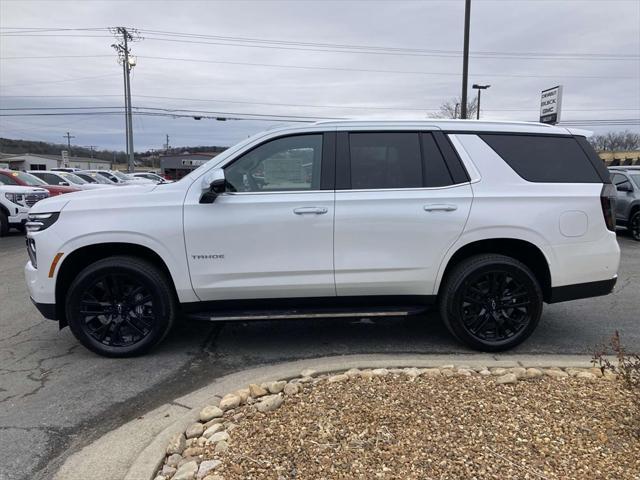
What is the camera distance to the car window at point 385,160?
432 cm

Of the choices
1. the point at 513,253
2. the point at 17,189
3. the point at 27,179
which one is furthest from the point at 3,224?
the point at 513,253

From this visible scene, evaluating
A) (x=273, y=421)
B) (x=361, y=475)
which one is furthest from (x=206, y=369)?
(x=361, y=475)

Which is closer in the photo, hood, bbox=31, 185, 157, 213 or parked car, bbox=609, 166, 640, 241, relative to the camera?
hood, bbox=31, 185, 157, 213

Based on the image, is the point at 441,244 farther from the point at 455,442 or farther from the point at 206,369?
the point at 206,369

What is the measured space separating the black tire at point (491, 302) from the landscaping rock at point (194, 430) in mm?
2279

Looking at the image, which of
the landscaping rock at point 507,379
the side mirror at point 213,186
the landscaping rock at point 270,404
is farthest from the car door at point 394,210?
the landscaping rock at point 270,404

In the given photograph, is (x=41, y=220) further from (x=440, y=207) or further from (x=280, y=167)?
(x=440, y=207)

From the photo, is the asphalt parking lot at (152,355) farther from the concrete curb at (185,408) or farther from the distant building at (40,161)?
the distant building at (40,161)

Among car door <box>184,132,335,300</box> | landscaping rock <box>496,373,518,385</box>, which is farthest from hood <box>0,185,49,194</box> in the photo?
landscaping rock <box>496,373,518,385</box>

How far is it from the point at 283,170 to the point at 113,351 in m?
2.16

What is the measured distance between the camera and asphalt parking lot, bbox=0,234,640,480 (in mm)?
3270

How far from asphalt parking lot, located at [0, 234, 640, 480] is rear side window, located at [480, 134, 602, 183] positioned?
5.13ft

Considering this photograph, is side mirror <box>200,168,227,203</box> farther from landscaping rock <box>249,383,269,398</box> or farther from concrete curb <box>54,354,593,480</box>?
landscaping rock <box>249,383,269,398</box>

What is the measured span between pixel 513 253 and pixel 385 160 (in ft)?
4.70
